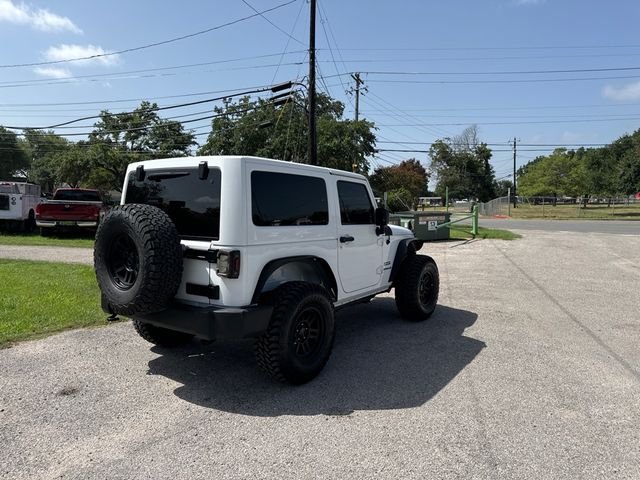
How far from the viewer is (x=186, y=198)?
4.12 meters

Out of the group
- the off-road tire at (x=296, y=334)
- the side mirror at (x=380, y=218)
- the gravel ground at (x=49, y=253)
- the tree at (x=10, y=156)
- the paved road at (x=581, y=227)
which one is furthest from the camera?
the tree at (x=10, y=156)

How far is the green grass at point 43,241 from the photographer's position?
1512 centimetres

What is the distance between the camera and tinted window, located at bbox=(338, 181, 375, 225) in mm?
5090

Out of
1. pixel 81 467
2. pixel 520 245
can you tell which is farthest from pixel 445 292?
pixel 520 245

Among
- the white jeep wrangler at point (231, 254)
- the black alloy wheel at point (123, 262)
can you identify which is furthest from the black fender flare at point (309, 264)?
the black alloy wheel at point (123, 262)

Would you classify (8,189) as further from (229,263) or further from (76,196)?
(229,263)

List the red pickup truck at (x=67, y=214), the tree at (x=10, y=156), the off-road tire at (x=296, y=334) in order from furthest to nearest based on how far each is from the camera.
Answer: the tree at (x=10, y=156)
the red pickup truck at (x=67, y=214)
the off-road tire at (x=296, y=334)

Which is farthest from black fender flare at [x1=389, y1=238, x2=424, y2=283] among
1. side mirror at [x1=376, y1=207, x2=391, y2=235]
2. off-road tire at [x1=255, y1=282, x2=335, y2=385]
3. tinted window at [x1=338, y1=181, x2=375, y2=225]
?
off-road tire at [x1=255, y1=282, x2=335, y2=385]

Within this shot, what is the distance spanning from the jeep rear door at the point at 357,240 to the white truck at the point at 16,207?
55.7 feet

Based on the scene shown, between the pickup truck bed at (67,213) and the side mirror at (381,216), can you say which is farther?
the pickup truck bed at (67,213)

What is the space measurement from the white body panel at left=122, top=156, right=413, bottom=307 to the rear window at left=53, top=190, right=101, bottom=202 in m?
14.3

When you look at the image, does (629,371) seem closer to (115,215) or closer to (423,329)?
(423,329)

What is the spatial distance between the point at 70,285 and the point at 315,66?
14781 millimetres

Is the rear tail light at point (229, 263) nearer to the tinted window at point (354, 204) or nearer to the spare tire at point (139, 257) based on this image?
the spare tire at point (139, 257)
